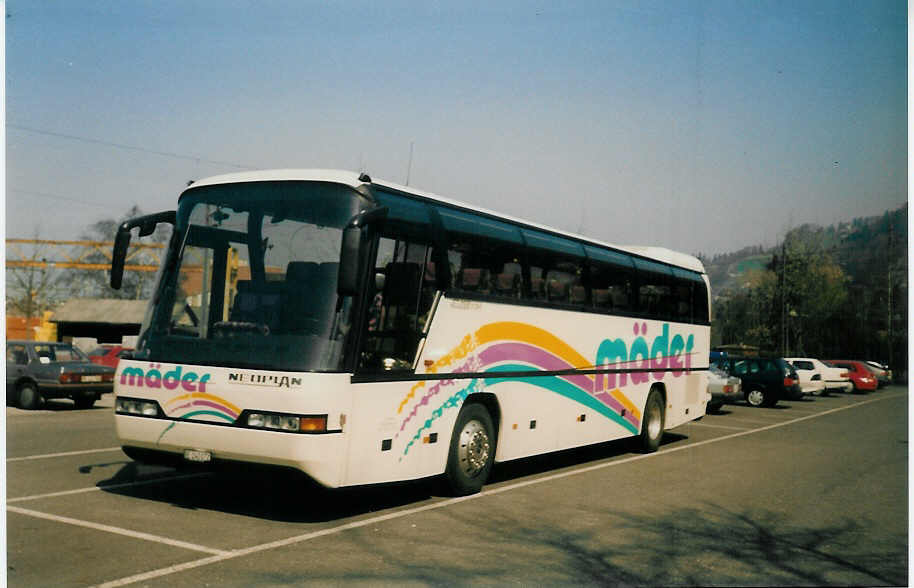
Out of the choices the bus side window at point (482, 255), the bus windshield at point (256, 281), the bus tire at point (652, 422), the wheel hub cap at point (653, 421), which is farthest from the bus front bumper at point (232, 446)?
the wheel hub cap at point (653, 421)

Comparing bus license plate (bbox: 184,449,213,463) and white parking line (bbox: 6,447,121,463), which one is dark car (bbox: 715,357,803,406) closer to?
white parking line (bbox: 6,447,121,463)

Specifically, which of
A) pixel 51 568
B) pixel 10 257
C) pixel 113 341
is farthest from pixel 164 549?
Answer: pixel 113 341

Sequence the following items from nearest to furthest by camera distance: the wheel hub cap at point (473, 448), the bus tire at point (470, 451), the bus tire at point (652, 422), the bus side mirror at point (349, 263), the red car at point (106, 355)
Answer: the bus side mirror at point (349, 263), the bus tire at point (470, 451), the wheel hub cap at point (473, 448), the bus tire at point (652, 422), the red car at point (106, 355)

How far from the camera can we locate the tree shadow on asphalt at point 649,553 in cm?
652

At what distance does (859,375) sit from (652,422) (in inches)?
1261

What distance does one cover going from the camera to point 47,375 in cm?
2083

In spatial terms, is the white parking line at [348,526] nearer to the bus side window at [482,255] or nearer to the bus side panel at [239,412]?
the bus side panel at [239,412]

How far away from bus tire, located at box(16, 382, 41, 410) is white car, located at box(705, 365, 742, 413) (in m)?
17.8

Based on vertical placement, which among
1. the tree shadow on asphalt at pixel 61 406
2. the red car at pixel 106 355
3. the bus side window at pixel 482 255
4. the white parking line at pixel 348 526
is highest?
the bus side window at pixel 482 255

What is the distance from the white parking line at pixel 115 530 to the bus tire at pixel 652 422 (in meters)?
9.52

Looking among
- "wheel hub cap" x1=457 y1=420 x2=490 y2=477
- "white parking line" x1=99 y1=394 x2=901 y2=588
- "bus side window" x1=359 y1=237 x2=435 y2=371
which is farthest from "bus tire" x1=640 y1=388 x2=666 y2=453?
"bus side window" x1=359 y1=237 x2=435 y2=371

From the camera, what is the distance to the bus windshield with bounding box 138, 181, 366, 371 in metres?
8.04

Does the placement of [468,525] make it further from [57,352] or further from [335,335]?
[57,352]

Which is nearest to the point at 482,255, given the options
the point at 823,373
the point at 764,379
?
the point at 764,379
